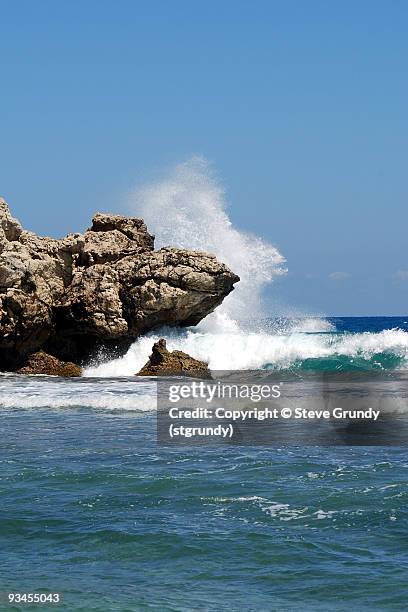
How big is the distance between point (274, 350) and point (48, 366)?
9.19 metres

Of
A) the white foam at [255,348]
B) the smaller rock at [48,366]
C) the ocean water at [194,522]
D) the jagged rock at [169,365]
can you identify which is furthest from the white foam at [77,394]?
the white foam at [255,348]

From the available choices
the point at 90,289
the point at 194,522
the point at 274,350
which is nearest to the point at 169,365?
the point at 90,289

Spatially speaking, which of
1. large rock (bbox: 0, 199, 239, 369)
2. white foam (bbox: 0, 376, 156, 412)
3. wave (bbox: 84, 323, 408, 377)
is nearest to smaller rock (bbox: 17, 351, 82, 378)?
large rock (bbox: 0, 199, 239, 369)

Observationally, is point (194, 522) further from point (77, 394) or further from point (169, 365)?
point (169, 365)

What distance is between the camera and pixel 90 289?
26141 mm

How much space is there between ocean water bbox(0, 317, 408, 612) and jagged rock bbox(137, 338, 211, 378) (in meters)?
9.05

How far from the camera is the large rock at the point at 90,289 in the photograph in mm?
25344

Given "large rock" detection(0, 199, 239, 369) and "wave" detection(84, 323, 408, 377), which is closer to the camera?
"large rock" detection(0, 199, 239, 369)

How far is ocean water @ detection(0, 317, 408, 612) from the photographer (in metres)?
6.46

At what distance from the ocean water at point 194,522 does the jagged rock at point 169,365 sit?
9054mm

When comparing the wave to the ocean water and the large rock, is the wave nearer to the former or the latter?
the large rock

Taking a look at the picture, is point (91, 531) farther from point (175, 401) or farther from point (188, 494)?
point (175, 401)

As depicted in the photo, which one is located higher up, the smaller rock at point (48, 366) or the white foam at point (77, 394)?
the smaller rock at point (48, 366)

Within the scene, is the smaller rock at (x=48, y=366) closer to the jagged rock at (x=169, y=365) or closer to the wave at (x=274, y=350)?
the wave at (x=274, y=350)
